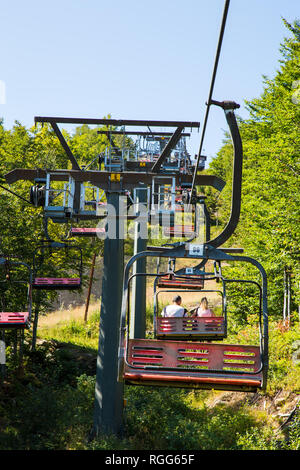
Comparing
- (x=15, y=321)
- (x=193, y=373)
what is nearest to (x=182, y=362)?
(x=193, y=373)

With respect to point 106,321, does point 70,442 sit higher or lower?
lower

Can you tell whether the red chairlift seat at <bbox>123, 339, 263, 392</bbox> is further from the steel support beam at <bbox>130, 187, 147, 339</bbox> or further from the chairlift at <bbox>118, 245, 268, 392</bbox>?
the steel support beam at <bbox>130, 187, 147, 339</bbox>

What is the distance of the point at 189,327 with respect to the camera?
1016 cm

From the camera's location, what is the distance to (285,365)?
15523 millimetres

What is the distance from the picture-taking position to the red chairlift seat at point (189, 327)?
10031 millimetres

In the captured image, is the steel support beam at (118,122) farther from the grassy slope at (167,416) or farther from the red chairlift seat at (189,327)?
the grassy slope at (167,416)

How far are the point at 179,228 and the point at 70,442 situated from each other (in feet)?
17.8

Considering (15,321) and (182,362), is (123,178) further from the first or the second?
(182,362)

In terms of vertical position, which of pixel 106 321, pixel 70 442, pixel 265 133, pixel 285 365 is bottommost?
pixel 70 442

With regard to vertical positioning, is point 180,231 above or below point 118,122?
below

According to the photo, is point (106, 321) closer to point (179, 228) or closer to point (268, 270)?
point (179, 228)
